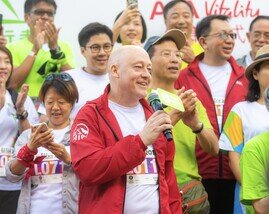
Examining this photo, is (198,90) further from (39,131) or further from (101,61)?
(39,131)

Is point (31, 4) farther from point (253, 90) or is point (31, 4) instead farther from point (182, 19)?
point (253, 90)

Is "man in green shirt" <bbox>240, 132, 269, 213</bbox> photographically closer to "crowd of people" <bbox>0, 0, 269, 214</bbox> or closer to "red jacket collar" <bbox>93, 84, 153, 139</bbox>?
"crowd of people" <bbox>0, 0, 269, 214</bbox>

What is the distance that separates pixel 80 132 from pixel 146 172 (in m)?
0.42

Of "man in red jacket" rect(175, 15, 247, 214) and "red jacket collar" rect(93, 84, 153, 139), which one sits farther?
"man in red jacket" rect(175, 15, 247, 214)

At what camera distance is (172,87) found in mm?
5230

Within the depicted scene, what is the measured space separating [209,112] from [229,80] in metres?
0.36

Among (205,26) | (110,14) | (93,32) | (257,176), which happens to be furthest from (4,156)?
(110,14)

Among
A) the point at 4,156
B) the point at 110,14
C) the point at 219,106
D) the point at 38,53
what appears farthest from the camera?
the point at 110,14

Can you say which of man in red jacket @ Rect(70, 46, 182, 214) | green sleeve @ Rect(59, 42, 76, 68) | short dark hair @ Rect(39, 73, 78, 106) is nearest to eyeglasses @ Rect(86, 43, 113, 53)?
green sleeve @ Rect(59, 42, 76, 68)

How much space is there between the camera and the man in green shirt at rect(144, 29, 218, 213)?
4781mm

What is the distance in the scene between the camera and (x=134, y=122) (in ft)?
13.3

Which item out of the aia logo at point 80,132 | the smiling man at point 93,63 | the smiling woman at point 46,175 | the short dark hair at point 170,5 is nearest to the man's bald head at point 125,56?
the aia logo at point 80,132

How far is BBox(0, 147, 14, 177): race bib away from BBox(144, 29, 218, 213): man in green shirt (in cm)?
112

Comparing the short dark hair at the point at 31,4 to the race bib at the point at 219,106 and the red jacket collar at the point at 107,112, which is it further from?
the red jacket collar at the point at 107,112
